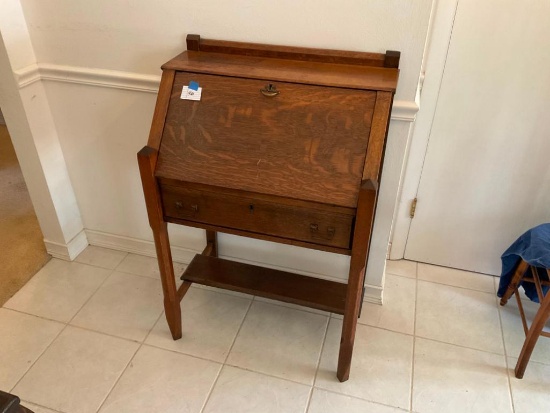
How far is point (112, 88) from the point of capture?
→ 1.78 metres

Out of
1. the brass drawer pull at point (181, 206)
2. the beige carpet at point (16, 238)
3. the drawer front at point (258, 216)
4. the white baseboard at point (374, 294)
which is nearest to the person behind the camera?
the drawer front at point (258, 216)

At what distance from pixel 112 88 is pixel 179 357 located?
3.45ft

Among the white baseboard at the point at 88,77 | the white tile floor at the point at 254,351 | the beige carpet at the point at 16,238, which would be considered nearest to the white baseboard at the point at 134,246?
the white tile floor at the point at 254,351

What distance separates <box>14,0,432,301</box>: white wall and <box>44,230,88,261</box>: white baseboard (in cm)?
7

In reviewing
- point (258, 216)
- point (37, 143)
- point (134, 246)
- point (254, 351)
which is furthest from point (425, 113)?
point (37, 143)

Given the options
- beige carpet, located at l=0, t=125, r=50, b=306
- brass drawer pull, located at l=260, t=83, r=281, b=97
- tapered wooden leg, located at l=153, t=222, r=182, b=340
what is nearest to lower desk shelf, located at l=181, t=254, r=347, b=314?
tapered wooden leg, located at l=153, t=222, r=182, b=340

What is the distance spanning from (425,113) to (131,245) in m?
1.45

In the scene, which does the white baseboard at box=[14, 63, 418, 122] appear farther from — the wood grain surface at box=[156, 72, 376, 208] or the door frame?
the door frame

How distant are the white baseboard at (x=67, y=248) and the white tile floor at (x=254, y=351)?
9 cm

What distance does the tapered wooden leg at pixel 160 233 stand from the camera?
1354mm

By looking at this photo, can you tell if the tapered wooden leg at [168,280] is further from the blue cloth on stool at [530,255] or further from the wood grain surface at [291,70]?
the blue cloth on stool at [530,255]

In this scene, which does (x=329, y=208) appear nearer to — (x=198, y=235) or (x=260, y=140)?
(x=260, y=140)

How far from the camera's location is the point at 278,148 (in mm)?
1332

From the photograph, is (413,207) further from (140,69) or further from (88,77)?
(88,77)
